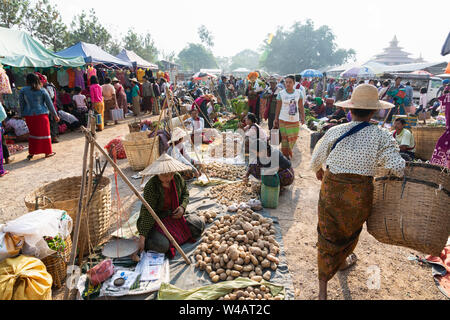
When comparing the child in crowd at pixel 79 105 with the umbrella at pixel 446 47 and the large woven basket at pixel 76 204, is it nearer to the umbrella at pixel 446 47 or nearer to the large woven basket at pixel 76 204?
the large woven basket at pixel 76 204

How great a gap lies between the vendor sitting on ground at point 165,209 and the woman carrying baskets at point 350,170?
142cm

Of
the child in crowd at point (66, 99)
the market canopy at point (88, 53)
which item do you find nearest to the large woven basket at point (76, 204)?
the child in crowd at point (66, 99)

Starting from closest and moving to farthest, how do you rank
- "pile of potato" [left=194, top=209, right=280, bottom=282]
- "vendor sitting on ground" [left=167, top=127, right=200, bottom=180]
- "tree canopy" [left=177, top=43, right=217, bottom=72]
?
"pile of potato" [left=194, top=209, right=280, bottom=282]
"vendor sitting on ground" [left=167, top=127, right=200, bottom=180]
"tree canopy" [left=177, top=43, right=217, bottom=72]

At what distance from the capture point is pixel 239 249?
2.79 m

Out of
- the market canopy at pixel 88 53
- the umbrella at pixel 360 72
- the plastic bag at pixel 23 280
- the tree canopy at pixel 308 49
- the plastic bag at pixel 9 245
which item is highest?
the tree canopy at pixel 308 49

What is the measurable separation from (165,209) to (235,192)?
1.63 metres

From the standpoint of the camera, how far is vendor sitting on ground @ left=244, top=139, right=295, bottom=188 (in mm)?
4117

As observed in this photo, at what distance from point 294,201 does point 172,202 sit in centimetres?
212

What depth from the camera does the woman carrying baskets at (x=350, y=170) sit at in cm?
192

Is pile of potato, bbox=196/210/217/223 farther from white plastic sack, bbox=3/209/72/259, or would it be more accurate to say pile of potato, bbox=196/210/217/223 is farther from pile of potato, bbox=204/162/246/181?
white plastic sack, bbox=3/209/72/259

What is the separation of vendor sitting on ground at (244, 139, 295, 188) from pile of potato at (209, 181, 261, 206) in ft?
0.54

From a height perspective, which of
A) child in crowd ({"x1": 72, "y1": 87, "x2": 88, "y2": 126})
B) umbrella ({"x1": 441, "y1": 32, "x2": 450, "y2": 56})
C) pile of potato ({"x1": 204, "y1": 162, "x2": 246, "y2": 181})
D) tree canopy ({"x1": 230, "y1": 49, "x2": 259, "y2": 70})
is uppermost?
tree canopy ({"x1": 230, "y1": 49, "x2": 259, "y2": 70})

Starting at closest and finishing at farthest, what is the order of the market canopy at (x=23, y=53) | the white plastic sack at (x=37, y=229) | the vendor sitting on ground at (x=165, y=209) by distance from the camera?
the white plastic sack at (x=37, y=229) < the vendor sitting on ground at (x=165, y=209) < the market canopy at (x=23, y=53)

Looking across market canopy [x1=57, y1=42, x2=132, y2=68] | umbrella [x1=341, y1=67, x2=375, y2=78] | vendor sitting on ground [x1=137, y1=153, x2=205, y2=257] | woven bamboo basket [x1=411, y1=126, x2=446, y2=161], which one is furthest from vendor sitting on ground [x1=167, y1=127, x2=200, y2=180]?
umbrella [x1=341, y1=67, x2=375, y2=78]
